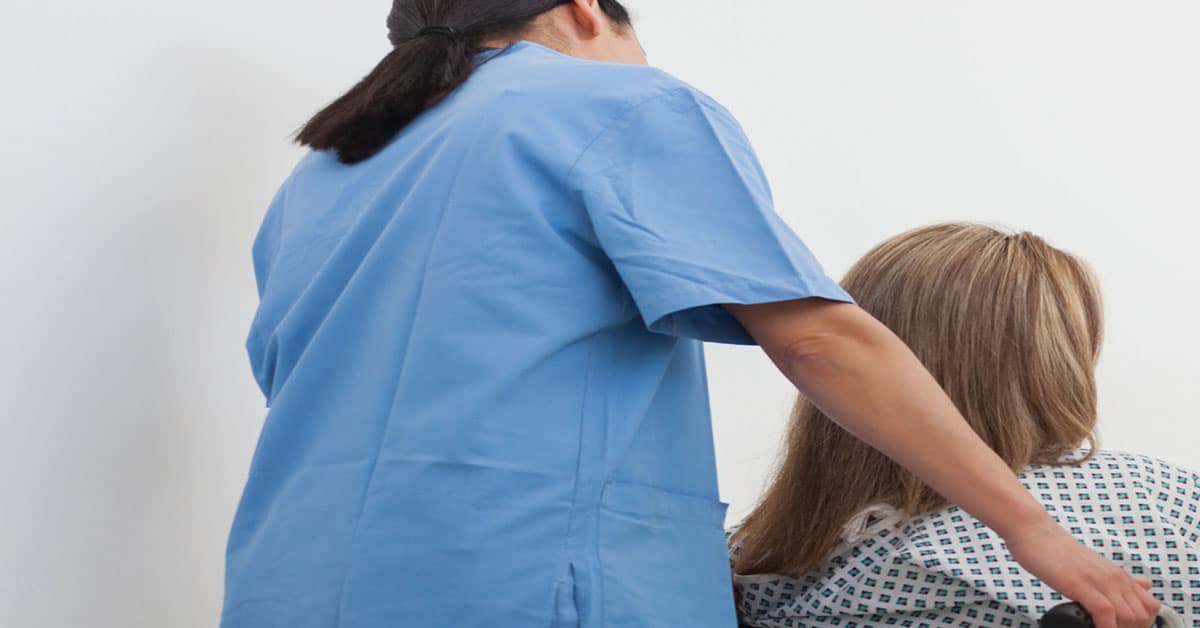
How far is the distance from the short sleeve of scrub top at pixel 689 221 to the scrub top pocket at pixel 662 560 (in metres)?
0.14

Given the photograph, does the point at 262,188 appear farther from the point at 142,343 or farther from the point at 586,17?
the point at 586,17

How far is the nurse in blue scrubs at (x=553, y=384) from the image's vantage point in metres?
0.89

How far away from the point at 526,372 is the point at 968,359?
52 cm

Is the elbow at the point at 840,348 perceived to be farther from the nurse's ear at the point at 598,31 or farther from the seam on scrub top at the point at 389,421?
the nurse's ear at the point at 598,31

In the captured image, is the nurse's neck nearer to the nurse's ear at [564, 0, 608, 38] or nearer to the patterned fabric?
the nurse's ear at [564, 0, 608, 38]

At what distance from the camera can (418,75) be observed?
107cm

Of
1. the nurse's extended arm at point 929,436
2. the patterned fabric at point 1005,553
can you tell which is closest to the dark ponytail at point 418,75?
the nurse's extended arm at point 929,436

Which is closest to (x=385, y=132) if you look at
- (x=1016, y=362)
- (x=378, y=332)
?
(x=378, y=332)

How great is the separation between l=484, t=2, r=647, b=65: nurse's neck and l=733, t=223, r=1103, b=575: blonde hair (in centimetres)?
37

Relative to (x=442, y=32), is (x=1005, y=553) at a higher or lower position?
lower

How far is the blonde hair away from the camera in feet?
4.00

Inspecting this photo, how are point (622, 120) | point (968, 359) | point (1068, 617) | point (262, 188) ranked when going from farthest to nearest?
point (262, 188), point (968, 359), point (622, 120), point (1068, 617)

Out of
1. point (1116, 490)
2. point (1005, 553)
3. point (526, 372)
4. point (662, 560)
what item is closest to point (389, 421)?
point (526, 372)

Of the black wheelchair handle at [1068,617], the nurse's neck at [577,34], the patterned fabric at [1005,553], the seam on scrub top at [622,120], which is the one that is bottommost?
the patterned fabric at [1005,553]
